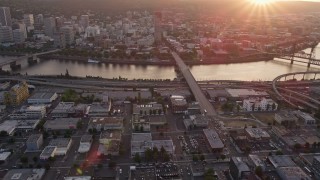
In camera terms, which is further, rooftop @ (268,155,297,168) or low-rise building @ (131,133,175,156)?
low-rise building @ (131,133,175,156)

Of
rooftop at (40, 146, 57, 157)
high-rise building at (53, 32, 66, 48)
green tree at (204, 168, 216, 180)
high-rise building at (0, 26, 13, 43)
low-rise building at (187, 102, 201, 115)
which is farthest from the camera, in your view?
high-rise building at (0, 26, 13, 43)

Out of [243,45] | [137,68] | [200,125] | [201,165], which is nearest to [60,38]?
[137,68]

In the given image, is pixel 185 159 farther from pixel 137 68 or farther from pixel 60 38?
pixel 60 38

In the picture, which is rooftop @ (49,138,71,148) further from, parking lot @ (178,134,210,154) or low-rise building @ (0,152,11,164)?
parking lot @ (178,134,210,154)

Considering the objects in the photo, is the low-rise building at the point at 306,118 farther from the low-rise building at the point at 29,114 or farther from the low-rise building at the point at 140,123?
the low-rise building at the point at 29,114

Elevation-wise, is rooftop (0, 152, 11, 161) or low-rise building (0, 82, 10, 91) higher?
low-rise building (0, 82, 10, 91)

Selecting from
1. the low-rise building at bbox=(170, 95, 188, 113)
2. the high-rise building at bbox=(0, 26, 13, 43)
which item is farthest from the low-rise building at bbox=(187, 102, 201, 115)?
the high-rise building at bbox=(0, 26, 13, 43)

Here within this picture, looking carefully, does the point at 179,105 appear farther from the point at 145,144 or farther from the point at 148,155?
the point at 148,155

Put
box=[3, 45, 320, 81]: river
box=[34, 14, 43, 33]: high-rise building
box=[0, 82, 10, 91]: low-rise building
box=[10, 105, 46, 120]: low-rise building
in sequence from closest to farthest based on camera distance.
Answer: box=[10, 105, 46, 120]: low-rise building, box=[0, 82, 10, 91]: low-rise building, box=[3, 45, 320, 81]: river, box=[34, 14, 43, 33]: high-rise building
